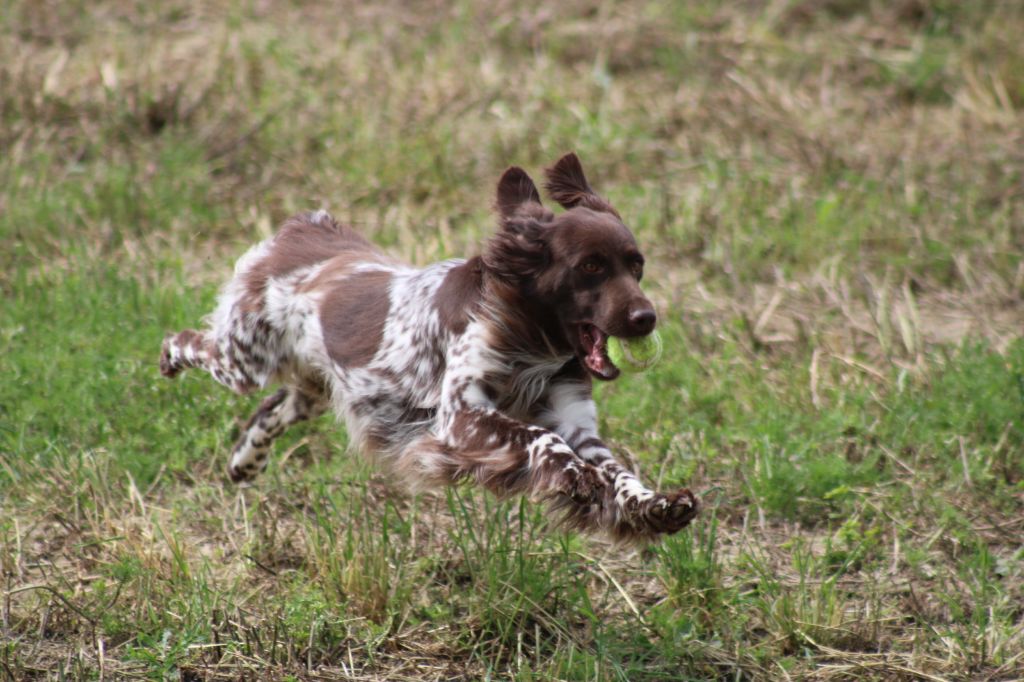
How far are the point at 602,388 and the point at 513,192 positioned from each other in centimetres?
186

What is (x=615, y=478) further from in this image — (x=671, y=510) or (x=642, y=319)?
(x=642, y=319)

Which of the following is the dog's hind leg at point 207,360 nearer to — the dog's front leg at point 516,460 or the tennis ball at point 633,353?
the dog's front leg at point 516,460

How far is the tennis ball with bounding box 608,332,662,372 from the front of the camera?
398 centimetres

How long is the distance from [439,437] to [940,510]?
2234mm

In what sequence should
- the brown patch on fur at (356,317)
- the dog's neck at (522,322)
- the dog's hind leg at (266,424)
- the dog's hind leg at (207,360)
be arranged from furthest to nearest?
1. the dog's hind leg at (266,424)
2. the dog's hind leg at (207,360)
3. the brown patch on fur at (356,317)
4. the dog's neck at (522,322)

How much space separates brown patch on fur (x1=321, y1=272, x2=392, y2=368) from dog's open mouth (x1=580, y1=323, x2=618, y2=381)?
2.83 ft

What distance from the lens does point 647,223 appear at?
7.78 m

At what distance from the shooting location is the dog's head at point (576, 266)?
4023 mm

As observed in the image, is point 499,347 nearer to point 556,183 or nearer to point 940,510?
point 556,183

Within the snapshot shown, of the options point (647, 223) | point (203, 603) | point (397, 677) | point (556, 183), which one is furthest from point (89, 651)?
point (647, 223)

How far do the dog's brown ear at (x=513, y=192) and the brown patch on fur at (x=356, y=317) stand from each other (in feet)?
2.01

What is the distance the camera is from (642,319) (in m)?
3.93

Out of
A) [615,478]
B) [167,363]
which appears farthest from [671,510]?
[167,363]

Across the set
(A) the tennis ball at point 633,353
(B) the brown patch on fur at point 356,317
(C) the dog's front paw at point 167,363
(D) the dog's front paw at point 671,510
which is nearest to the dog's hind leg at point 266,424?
(C) the dog's front paw at point 167,363
